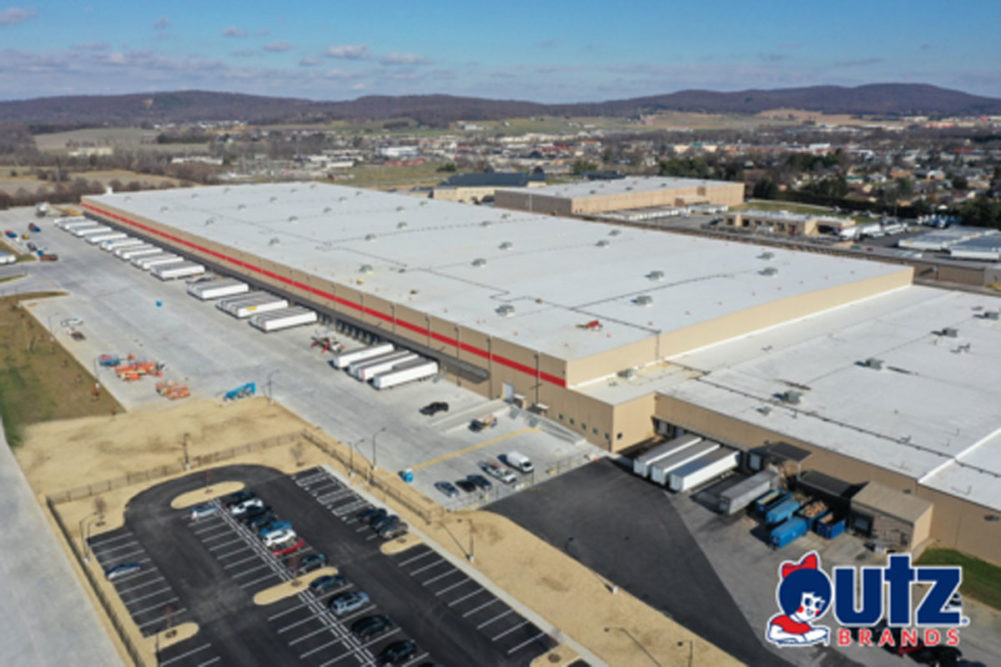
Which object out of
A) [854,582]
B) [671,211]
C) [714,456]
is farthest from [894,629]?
[671,211]

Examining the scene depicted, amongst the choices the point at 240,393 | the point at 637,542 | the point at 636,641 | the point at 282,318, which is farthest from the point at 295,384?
the point at 636,641

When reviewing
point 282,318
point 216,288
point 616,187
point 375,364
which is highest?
point 616,187

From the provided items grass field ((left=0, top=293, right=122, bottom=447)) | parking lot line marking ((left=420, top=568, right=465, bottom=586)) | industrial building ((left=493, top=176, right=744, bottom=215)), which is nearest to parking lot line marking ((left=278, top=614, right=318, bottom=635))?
parking lot line marking ((left=420, top=568, right=465, bottom=586))

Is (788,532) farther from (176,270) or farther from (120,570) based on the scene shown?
(176,270)

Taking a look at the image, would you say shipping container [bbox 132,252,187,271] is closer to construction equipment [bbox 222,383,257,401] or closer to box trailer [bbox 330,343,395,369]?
box trailer [bbox 330,343,395,369]

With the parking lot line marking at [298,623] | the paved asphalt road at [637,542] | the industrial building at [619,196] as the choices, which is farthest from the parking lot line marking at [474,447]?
the industrial building at [619,196]

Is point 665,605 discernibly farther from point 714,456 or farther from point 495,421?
point 495,421

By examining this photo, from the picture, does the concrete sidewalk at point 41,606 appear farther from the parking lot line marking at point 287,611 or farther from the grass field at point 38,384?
the grass field at point 38,384
